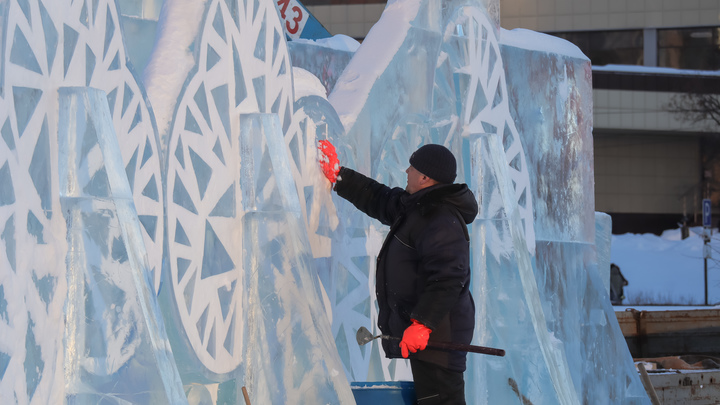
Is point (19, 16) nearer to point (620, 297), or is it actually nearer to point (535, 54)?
point (535, 54)

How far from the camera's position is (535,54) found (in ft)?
27.0

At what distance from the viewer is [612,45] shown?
33.2m

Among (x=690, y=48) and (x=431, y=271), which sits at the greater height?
(x=690, y=48)

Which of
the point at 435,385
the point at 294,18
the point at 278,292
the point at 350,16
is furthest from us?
the point at 350,16

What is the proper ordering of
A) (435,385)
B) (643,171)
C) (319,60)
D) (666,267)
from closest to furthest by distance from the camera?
(435,385), (319,60), (666,267), (643,171)

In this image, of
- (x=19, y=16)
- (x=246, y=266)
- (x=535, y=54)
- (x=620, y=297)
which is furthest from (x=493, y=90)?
(x=620, y=297)

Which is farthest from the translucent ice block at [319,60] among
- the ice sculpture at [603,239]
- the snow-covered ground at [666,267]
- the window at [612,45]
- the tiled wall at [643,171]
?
the window at [612,45]

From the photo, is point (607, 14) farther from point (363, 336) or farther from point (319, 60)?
point (363, 336)

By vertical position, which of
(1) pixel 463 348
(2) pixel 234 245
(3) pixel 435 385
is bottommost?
(3) pixel 435 385

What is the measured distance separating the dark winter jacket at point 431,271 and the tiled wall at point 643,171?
29.0 metres

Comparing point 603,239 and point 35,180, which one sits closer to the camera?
point 35,180

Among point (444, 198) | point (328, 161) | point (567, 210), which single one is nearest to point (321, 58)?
point (567, 210)

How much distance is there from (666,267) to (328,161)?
78.6ft

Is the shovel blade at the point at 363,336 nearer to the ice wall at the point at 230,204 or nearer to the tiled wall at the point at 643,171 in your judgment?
the ice wall at the point at 230,204
